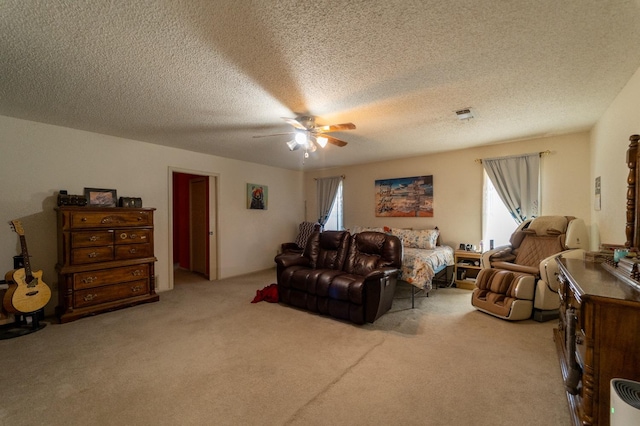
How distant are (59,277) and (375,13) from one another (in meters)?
4.61

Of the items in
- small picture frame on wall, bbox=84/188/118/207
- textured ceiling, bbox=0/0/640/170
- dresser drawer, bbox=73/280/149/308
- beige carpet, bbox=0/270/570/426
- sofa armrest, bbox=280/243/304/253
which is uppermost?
textured ceiling, bbox=0/0/640/170

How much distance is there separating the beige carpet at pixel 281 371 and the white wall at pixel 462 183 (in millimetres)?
2087

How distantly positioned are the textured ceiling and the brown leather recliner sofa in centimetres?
172

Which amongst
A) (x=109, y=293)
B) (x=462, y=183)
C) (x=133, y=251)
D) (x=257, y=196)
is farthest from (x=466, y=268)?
(x=109, y=293)

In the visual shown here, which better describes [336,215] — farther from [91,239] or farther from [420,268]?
[91,239]

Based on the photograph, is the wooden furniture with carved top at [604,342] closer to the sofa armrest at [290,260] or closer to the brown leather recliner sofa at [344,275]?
the brown leather recliner sofa at [344,275]

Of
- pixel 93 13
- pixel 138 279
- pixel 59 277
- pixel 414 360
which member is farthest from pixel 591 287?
pixel 59 277

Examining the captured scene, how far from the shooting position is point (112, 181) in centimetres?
402

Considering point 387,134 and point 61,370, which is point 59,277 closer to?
point 61,370

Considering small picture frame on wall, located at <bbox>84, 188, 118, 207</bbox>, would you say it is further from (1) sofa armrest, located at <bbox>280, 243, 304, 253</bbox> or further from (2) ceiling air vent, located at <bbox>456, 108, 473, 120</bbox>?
(2) ceiling air vent, located at <bbox>456, 108, 473, 120</bbox>

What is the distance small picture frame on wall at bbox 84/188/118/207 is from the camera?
3724 mm

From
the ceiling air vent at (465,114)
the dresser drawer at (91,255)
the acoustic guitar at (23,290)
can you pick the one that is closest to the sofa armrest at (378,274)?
the ceiling air vent at (465,114)

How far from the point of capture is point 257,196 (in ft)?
19.9

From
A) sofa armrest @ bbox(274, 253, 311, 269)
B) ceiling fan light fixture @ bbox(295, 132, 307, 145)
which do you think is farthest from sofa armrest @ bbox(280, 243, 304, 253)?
ceiling fan light fixture @ bbox(295, 132, 307, 145)
